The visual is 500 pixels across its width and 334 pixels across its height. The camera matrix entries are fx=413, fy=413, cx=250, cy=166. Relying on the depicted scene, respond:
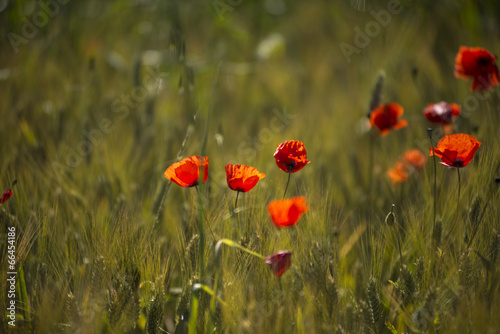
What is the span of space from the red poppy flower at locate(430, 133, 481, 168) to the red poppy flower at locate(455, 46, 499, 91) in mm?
376

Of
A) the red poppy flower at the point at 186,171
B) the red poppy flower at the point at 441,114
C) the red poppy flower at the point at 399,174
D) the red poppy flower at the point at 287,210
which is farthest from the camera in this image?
the red poppy flower at the point at 399,174

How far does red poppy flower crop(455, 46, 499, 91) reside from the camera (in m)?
1.10

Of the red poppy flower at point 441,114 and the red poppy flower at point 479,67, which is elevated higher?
the red poppy flower at point 479,67

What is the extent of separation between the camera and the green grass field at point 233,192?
0.78 metres

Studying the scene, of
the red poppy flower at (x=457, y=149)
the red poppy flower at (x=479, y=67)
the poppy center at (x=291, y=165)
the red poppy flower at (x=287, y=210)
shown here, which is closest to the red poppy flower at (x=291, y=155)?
the poppy center at (x=291, y=165)

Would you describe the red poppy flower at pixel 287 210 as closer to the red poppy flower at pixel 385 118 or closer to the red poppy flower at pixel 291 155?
the red poppy flower at pixel 291 155

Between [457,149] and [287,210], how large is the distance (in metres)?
0.40

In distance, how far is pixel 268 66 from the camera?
2432 mm

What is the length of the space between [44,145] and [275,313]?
1.11 metres

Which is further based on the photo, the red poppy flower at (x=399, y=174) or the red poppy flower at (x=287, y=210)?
the red poppy flower at (x=399, y=174)

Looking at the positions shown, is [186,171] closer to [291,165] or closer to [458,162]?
[291,165]

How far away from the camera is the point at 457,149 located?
86cm

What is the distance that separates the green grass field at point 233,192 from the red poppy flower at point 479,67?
10cm

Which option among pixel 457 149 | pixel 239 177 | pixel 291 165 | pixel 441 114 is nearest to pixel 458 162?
pixel 457 149
